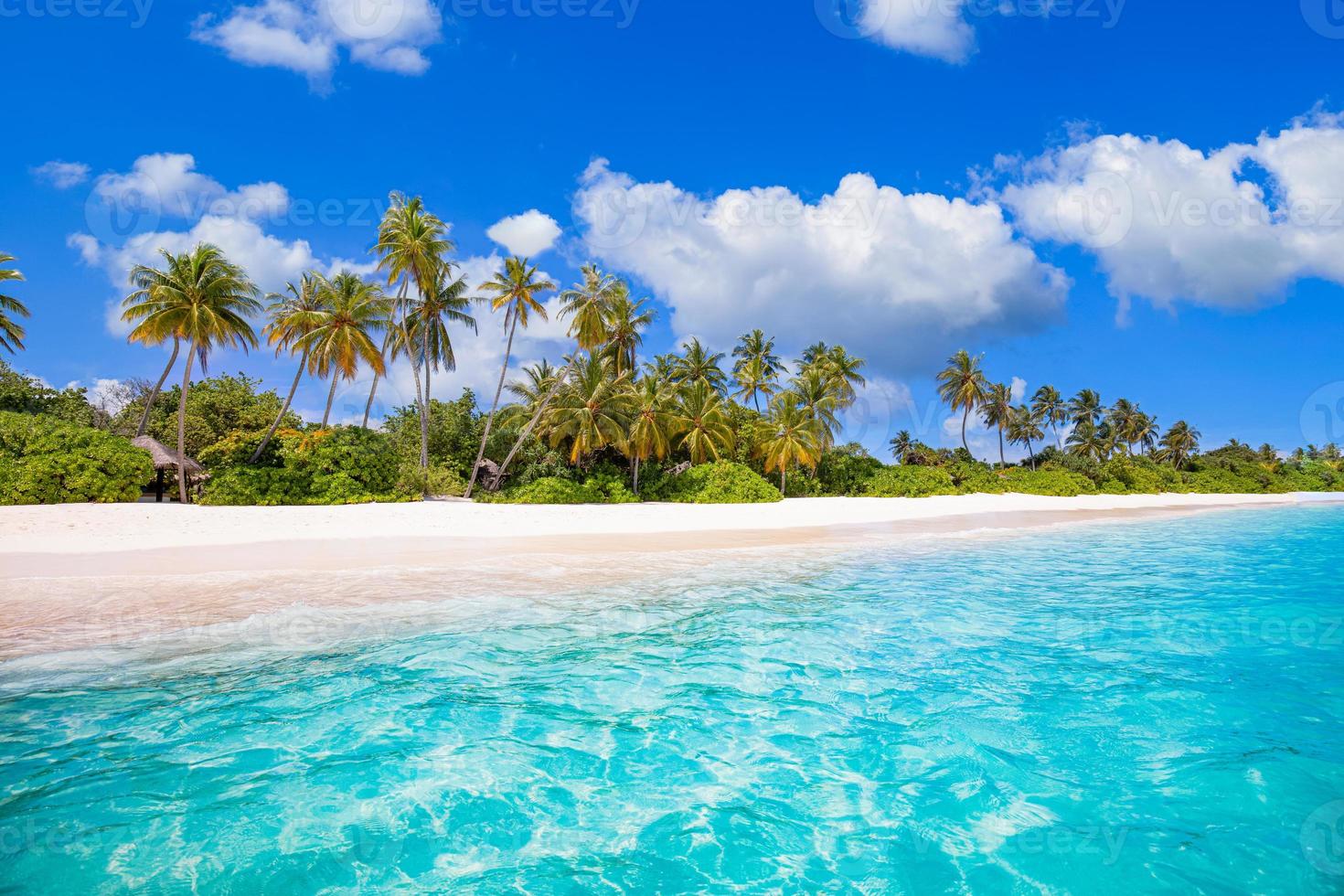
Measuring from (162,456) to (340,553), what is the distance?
17828mm

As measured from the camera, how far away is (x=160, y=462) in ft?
85.3

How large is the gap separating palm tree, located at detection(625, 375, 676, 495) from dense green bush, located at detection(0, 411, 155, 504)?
19741 mm

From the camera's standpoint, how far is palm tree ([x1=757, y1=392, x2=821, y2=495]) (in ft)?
119

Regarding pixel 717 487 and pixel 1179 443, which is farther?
pixel 1179 443

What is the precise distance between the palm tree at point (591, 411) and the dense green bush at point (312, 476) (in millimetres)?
8112

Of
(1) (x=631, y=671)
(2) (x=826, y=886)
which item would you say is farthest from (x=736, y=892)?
(1) (x=631, y=671)

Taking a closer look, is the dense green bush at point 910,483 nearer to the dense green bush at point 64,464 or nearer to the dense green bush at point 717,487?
the dense green bush at point 717,487

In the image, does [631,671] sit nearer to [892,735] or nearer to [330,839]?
[892,735]

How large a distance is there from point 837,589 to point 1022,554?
8.51 m

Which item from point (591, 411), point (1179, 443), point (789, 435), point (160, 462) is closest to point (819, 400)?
point (789, 435)

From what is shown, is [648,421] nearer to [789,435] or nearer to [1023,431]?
[789,435]

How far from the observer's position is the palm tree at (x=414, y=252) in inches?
1203

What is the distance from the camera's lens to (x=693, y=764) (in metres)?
4.78

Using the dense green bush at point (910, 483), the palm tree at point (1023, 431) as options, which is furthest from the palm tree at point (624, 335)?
the palm tree at point (1023, 431)
